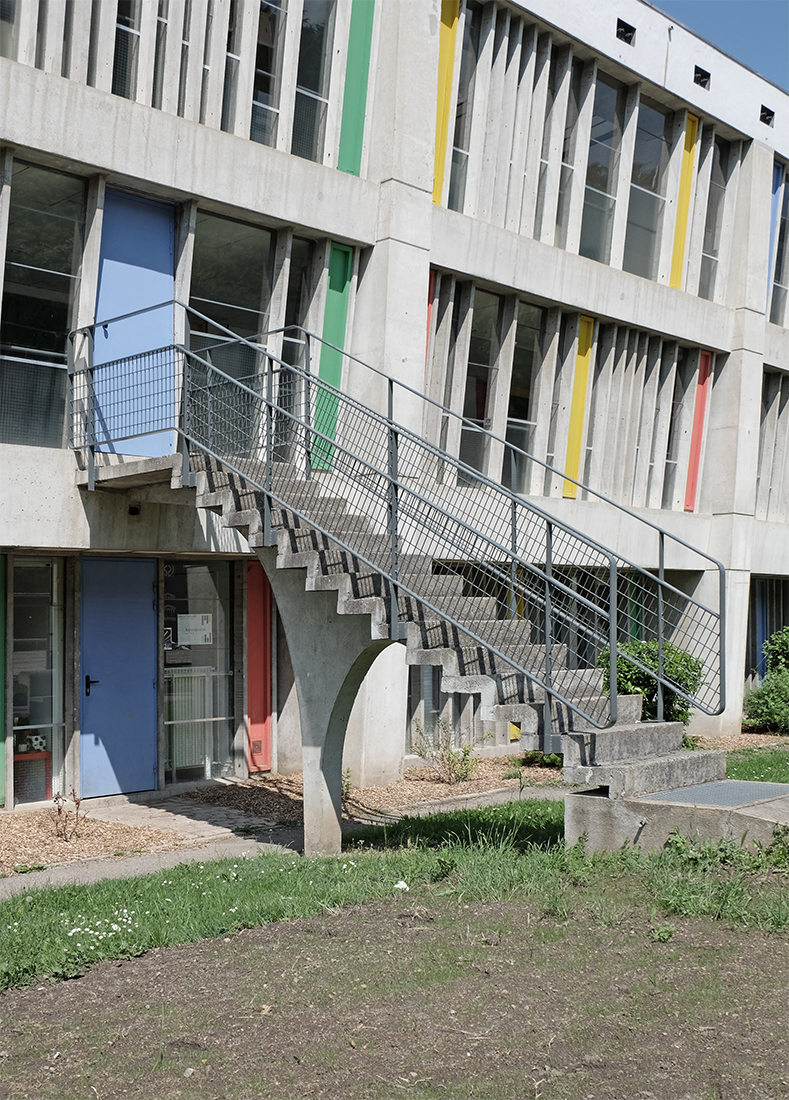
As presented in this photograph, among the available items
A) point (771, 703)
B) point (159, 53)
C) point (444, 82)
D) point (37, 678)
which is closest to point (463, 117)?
point (444, 82)

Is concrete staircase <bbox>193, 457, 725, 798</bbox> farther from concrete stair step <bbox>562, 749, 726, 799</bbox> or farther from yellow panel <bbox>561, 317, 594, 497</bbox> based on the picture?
yellow panel <bbox>561, 317, 594, 497</bbox>

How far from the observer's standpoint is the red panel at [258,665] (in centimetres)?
1402

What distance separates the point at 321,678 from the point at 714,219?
1370 centimetres

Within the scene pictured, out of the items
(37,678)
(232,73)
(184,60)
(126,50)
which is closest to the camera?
(126,50)

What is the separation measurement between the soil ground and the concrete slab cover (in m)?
1.37

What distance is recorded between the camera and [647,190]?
60.1 ft

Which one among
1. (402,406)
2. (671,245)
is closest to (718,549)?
(671,245)

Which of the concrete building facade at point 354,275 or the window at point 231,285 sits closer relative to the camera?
the concrete building facade at point 354,275

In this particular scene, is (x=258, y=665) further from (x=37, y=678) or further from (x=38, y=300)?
(x=38, y=300)

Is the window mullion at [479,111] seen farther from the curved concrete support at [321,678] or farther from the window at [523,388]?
the curved concrete support at [321,678]

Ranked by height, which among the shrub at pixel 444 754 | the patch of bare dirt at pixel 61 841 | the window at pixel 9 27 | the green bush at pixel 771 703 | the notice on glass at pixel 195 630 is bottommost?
the patch of bare dirt at pixel 61 841

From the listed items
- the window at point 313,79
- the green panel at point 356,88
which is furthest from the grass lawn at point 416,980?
the green panel at point 356,88

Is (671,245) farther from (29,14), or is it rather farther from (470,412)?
(29,14)

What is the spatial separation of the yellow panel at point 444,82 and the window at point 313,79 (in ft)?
5.63
